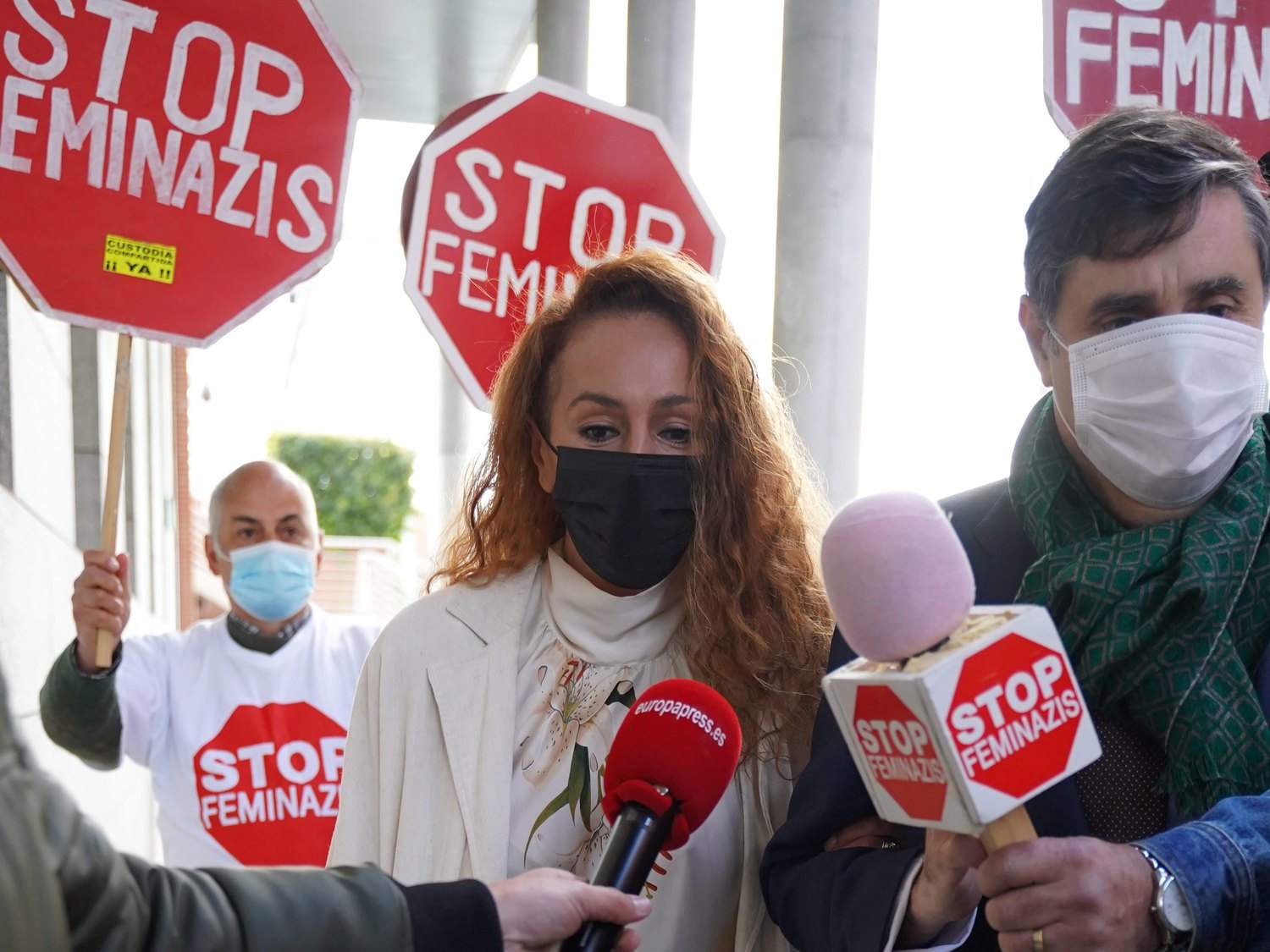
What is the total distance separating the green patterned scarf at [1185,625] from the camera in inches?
66.7

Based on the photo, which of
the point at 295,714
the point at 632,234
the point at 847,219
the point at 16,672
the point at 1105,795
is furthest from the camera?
the point at 847,219

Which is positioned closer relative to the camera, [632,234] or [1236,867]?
[1236,867]

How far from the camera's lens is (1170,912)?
4.90 ft

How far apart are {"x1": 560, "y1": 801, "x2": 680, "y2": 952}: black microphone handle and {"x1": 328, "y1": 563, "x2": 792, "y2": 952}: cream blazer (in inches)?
20.0

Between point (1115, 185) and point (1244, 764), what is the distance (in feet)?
2.50

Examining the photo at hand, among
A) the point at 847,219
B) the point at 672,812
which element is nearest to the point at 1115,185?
the point at 672,812

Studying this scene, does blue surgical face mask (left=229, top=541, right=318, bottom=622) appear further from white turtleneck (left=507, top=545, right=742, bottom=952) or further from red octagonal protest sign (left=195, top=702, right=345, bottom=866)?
white turtleneck (left=507, top=545, right=742, bottom=952)

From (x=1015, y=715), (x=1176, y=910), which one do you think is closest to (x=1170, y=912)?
(x=1176, y=910)

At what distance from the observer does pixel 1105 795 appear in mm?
1798

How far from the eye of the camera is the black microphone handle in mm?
1562

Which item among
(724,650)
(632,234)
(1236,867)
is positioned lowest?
(1236,867)

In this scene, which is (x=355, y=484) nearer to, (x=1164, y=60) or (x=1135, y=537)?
(x=1164, y=60)

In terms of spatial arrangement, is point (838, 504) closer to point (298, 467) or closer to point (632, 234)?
point (632, 234)

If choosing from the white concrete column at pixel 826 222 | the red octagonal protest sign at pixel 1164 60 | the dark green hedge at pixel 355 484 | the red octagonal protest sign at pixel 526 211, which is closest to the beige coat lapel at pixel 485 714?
the red octagonal protest sign at pixel 526 211
